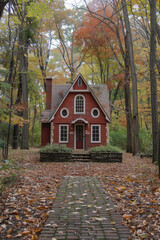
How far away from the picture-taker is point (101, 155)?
1302 cm

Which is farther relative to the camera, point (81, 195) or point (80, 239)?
point (81, 195)

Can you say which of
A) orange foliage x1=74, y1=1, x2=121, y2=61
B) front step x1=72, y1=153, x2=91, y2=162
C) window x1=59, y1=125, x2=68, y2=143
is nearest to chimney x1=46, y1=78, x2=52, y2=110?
window x1=59, y1=125, x2=68, y2=143

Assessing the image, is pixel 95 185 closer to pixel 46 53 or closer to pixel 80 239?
pixel 80 239

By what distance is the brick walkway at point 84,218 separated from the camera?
10.6ft

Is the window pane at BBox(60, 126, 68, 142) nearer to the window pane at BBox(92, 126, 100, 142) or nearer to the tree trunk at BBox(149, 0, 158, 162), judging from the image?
the window pane at BBox(92, 126, 100, 142)

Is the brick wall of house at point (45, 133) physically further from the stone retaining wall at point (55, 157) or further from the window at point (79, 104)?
the stone retaining wall at point (55, 157)

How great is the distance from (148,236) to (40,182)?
417 cm

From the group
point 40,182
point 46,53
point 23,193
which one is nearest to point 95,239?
point 23,193

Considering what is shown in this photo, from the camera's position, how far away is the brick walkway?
3230mm

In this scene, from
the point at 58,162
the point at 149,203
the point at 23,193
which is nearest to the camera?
the point at 149,203

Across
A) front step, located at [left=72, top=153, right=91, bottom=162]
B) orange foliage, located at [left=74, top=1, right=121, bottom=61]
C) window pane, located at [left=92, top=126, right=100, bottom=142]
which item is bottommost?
front step, located at [left=72, top=153, right=91, bottom=162]

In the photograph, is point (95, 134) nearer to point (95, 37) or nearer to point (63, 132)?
point (63, 132)

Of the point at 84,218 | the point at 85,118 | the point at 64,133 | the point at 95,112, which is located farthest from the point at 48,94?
the point at 84,218

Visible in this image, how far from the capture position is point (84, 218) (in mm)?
3854
